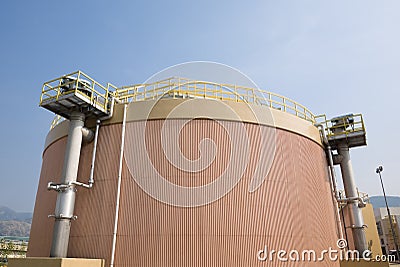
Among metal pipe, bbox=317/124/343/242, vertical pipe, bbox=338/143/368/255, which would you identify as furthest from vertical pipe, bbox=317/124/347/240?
vertical pipe, bbox=338/143/368/255

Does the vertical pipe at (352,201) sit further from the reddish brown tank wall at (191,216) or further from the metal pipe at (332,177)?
the reddish brown tank wall at (191,216)

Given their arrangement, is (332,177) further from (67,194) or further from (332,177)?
(67,194)

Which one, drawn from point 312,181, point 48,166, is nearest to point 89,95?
point 48,166

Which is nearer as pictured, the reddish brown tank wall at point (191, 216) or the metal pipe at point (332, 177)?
the reddish brown tank wall at point (191, 216)

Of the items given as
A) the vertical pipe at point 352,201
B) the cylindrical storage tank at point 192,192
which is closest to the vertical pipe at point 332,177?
the vertical pipe at point 352,201

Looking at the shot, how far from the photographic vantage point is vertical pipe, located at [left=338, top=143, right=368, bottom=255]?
73.7 feet

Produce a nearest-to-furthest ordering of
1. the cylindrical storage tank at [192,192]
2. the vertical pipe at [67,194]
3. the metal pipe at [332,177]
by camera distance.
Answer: the vertical pipe at [67,194] → the cylindrical storage tank at [192,192] → the metal pipe at [332,177]

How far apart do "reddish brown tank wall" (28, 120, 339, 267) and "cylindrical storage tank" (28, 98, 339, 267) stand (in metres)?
0.05

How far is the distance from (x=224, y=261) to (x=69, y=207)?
337 inches

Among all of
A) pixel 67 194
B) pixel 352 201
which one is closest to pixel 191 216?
pixel 67 194

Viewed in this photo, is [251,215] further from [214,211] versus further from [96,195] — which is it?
[96,195]

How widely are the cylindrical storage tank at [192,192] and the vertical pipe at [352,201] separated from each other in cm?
488

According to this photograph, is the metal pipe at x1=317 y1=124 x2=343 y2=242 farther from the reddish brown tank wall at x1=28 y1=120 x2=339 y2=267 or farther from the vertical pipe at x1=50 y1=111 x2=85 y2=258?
the vertical pipe at x1=50 y1=111 x2=85 y2=258

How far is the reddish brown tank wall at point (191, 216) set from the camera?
49.9 feet
